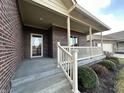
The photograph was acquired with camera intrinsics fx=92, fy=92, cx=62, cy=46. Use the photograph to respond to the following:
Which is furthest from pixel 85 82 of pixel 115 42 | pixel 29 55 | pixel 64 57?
pixel 115 42

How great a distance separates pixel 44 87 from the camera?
2.87 metres

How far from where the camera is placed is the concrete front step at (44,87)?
8.77ft

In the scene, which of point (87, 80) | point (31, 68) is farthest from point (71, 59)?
point (31, 68)

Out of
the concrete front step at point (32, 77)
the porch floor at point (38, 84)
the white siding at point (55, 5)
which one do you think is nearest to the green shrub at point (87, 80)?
the porch floor at point (38, 84)

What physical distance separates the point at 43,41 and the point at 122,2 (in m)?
14.8

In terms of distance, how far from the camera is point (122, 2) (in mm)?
15070

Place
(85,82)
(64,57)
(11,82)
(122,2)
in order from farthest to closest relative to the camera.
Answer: (122,2)
(64,57)
(85,82)
(11,82)

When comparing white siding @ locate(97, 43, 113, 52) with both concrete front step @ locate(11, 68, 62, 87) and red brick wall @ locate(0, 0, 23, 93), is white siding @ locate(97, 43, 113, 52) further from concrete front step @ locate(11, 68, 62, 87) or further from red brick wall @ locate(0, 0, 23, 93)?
red brick wall @ locate(0, 0, 23, 93)

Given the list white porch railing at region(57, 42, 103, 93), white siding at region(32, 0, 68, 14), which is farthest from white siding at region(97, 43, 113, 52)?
white siding at region(32, 0, 68, 14)

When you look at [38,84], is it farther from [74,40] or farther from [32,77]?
[74,40]

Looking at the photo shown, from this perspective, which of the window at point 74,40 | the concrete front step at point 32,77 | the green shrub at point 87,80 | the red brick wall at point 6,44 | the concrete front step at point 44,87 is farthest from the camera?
the window at point 74,40

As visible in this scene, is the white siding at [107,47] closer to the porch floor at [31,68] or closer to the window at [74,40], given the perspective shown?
the window at [74,40]

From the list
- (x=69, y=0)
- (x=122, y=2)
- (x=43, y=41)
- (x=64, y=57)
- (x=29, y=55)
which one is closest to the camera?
(x=64, y=57)

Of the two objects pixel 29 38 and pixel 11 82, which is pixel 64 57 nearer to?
pixel 11 82
